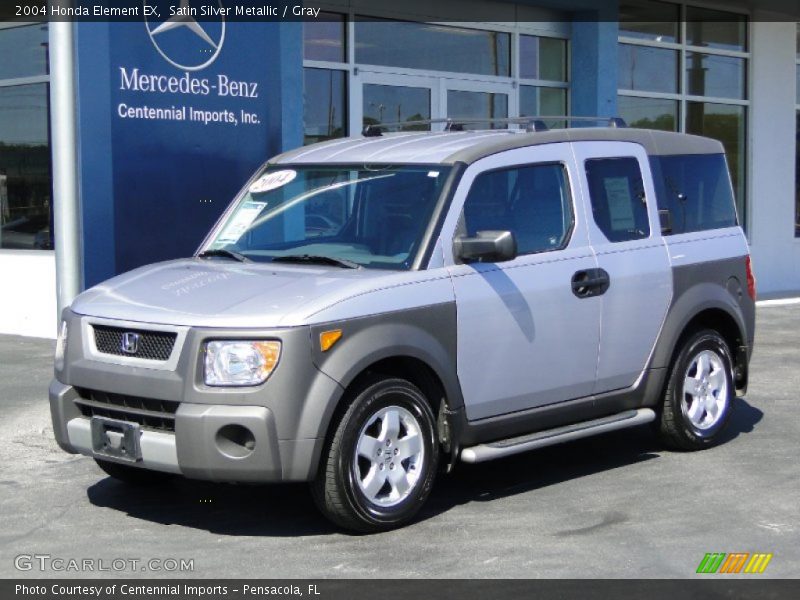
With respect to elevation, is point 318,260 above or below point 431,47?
below

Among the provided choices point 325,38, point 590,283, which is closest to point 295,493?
point 590,283

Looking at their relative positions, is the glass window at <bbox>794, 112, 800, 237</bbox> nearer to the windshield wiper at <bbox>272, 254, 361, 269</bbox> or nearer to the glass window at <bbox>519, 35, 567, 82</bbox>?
the glass window at <bbox>519, 35, 567, 82</bbox>

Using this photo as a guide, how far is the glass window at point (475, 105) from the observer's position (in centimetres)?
1536

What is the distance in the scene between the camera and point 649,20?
17.5m

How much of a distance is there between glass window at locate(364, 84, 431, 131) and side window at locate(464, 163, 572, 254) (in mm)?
7063

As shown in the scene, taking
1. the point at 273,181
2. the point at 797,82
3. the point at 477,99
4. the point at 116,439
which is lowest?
the point at 116,439

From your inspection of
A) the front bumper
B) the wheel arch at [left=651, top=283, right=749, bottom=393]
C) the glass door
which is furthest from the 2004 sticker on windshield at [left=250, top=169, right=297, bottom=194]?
the glass door

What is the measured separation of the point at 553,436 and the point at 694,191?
2.08 metres

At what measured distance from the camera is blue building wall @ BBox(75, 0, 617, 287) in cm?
1135

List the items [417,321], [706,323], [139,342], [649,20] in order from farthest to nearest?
1. [649,20]
2. [706,323]
3. [417,321]
4. [139,342]

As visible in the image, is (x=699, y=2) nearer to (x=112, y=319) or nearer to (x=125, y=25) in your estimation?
(x=125, y=25)

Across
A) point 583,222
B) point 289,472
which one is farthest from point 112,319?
→ point 583,222

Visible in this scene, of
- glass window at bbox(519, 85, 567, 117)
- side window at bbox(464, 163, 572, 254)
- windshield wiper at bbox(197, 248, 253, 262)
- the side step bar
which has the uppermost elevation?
glass window at bbox(519, 85, 567, 117)

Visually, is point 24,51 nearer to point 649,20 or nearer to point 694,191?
point 694,191
